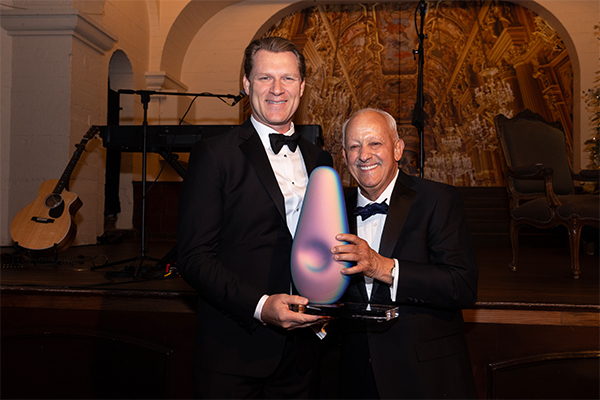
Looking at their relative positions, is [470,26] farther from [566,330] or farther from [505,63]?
[566,330]

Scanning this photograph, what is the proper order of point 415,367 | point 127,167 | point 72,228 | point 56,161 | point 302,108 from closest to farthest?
point 415,367 → point 72,228 → point 56,161 → point 127,167 → point 302,108

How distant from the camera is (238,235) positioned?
1323 millimetres

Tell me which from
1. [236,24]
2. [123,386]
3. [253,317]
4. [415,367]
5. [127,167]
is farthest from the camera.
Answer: [236,24]

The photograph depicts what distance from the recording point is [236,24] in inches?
311

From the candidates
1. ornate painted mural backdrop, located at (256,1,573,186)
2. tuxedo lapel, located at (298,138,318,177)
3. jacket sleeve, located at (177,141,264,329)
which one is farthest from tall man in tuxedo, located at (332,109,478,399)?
ornate painted mural backdrop, located at (256,1,573,186)

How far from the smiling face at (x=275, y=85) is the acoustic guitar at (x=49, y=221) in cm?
279

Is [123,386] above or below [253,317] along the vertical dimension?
below

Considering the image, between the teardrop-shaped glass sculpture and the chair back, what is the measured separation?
11.4ft

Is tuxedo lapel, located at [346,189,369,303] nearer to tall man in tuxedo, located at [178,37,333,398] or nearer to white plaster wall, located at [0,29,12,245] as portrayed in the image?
tall man in tuxedo, located at [178,37,333,398]

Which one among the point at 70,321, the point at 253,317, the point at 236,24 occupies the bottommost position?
the point at 70,321

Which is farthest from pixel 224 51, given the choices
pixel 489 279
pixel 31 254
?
pixel 489 279

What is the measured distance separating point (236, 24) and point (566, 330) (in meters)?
7.17

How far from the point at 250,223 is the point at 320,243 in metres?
0.30

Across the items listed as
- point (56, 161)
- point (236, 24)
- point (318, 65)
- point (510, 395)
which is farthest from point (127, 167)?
point (510, 395)
